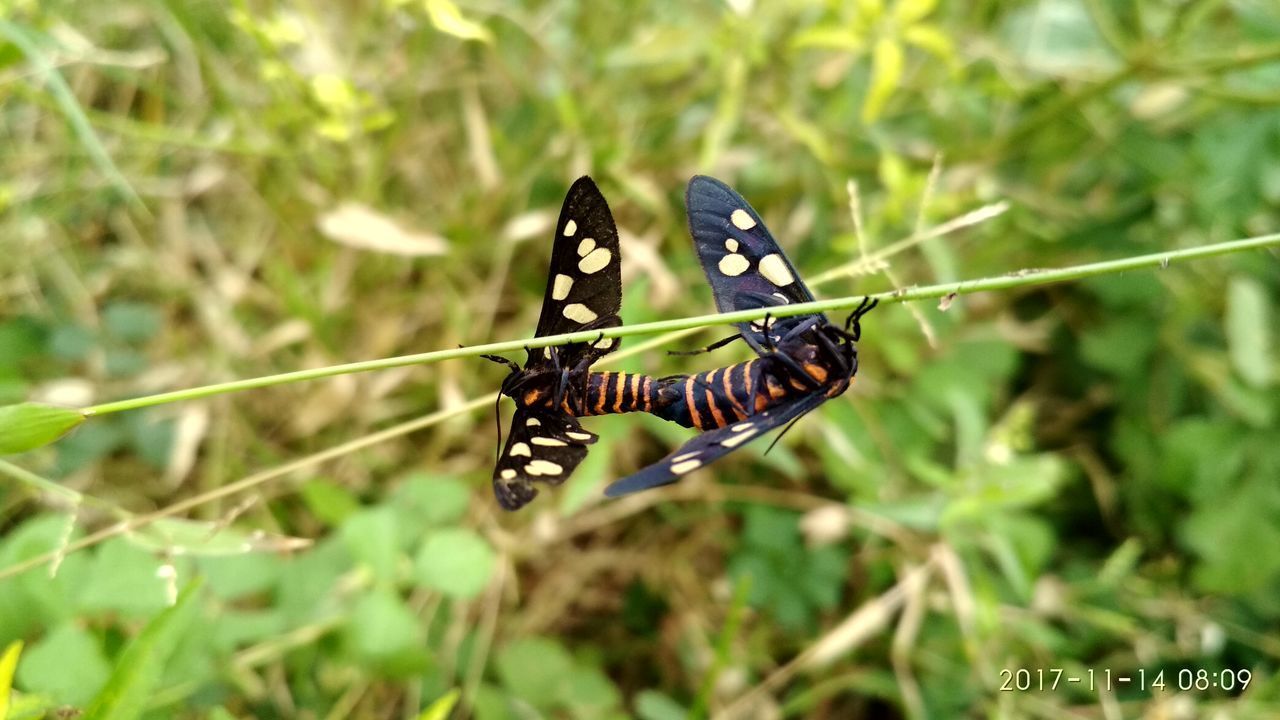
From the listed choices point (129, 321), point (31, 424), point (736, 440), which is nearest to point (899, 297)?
point (736, 440)

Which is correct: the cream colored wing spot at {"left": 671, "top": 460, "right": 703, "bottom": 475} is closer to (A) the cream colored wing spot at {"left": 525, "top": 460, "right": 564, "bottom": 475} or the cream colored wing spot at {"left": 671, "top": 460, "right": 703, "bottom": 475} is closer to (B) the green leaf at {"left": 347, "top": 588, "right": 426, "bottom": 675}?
(A) the cream colored wing spot at {"left": 525, "top": 460, "right": 564, "bottom": 475}

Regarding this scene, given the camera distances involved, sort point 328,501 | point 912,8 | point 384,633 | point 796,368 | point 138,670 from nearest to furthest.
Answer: point 796,368, point 138,670, point 384,633, point 912,8, point 328,501

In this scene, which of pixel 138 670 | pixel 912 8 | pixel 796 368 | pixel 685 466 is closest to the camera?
pixel 685 466

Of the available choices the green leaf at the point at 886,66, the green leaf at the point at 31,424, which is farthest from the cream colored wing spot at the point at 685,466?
the green leaf at the point at 886,66

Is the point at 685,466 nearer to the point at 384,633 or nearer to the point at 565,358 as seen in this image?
the point at 565,358

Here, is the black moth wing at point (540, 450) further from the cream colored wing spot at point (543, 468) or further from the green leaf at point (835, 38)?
the green leaf at point (835, 38)

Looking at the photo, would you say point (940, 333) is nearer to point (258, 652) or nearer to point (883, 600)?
point (883, 600)
